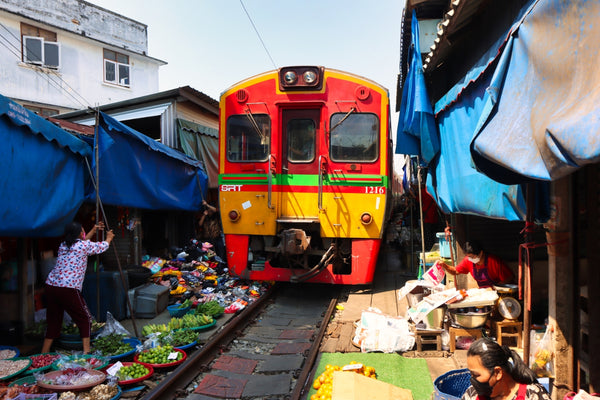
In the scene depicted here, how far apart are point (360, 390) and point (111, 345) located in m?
3.15

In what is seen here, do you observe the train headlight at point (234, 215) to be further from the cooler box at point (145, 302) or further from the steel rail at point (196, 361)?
the cooler box at point (145, 302)

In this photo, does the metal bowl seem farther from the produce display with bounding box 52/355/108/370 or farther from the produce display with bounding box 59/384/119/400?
the produce display with bounding box 52/355/108/370

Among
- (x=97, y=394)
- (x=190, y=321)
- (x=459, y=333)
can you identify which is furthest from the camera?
(x=190, y=321)

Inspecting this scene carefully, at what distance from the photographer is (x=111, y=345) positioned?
5062mm

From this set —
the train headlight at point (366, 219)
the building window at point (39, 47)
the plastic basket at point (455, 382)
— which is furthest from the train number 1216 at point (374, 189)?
the building window at point (39, 47)

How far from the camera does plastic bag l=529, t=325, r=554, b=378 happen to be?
330cm

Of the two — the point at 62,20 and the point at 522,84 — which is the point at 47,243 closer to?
the point at 522,84

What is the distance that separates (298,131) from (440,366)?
4.42m

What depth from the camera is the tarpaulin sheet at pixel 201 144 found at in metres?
11.4

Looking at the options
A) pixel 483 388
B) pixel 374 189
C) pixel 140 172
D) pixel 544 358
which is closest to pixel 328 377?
pixel 544 358

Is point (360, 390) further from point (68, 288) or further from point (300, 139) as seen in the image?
point (300, 139)

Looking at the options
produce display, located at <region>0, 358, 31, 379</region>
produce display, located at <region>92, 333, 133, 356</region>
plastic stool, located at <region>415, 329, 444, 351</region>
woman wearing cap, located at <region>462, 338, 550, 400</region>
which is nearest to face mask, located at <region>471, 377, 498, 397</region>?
woman wearing cap, located at <region>462, 338, 550, 400</region>

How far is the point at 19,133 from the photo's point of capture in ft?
15.0

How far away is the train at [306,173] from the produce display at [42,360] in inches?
128
